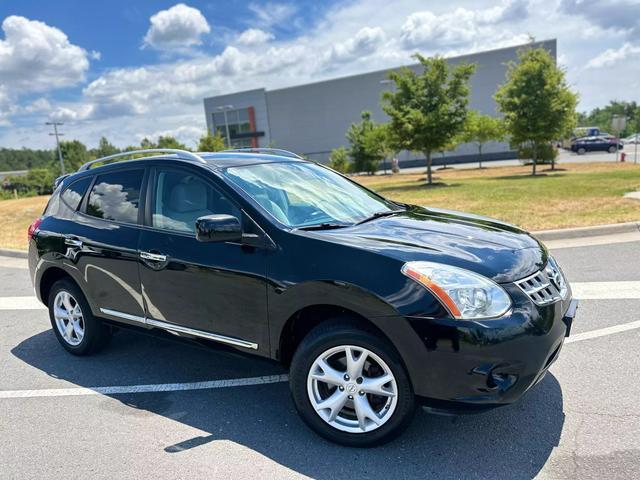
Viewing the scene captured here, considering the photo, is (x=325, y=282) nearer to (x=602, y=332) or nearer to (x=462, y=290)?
(x=462, y=290)

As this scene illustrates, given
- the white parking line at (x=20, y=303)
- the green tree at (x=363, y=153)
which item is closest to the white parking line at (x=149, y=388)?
the white parking line at (x=20, y=303)

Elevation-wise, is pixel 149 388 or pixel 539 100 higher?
pixel 539 100

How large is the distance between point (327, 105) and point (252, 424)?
59607mm

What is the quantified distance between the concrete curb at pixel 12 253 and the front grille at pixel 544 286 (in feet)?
34.7

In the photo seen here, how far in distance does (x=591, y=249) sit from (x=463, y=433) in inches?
228

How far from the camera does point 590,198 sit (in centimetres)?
1243

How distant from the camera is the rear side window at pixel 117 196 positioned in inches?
155


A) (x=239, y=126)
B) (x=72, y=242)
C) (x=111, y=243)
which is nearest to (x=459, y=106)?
(x=72, y=242)

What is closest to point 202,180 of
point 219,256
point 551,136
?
point 219,256

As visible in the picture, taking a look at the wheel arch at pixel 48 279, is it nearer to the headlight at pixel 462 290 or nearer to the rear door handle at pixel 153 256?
the rear door handle at pixel 153 256

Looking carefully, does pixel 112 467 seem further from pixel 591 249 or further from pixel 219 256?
pixel 591 249

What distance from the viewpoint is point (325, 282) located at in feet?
9.34

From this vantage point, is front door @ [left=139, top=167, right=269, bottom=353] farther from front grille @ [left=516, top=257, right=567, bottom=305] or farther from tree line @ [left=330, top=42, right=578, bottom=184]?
tree line @ [left=330, top=42, right=578, bottom=184]

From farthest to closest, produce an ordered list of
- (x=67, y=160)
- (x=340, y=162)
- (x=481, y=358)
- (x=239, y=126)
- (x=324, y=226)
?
(x=67, y=160) → (x=239, y=126) → (x=340, y=162) → (x=324, y=226) → (x=481, y=358)
